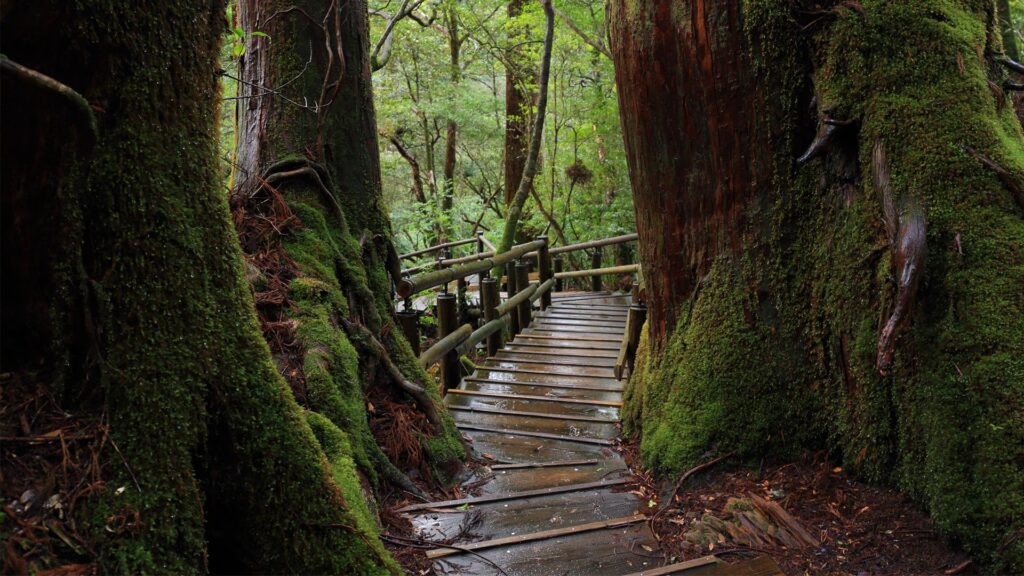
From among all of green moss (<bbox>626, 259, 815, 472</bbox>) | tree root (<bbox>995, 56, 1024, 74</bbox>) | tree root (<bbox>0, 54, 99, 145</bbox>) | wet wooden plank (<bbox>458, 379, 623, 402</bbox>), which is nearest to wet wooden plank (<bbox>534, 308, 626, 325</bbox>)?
wet wooden plank (<bbox>458, 379, 623, 402</bbox>)

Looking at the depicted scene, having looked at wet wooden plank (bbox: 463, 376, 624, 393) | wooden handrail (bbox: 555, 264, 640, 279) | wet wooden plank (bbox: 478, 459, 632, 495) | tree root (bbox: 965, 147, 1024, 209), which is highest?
tree root (bbox: 965, 147, 1024, 209)

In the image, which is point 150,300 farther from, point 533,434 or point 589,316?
point 589,316

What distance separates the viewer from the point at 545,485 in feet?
11.4

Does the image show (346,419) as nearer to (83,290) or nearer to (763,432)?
(83,290)

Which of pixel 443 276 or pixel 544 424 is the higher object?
pixel 443 276

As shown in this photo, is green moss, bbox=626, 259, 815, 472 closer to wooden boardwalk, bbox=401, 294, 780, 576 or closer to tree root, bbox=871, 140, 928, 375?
wooden boardwalk, bbox=401, 294, 780, 576

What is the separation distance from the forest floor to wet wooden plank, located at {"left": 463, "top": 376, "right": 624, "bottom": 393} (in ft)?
7.45

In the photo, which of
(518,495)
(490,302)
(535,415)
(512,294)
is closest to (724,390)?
(518,495)

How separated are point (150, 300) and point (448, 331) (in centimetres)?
417

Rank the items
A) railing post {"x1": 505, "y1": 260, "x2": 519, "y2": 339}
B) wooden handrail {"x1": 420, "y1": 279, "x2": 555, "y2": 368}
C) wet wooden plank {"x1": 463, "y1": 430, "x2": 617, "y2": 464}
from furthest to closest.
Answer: railing post {"x1": 505, "y1": 260, "x2": 519, "y2": 339}
wooden handrail {"x1": 420, "y1": 279, "x2": 555, "y2": 368}
wet wooden plank {"x1": 463, "y1": 430, "x2": 617, "y2": 464}

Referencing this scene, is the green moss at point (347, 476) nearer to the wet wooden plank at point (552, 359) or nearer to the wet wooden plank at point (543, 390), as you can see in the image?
the wet wooden plank at point (543, 390)

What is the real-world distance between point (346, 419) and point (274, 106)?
2.11m

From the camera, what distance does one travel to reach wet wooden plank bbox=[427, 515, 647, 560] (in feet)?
8.61

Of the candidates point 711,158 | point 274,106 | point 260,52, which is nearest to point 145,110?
point 274,106
